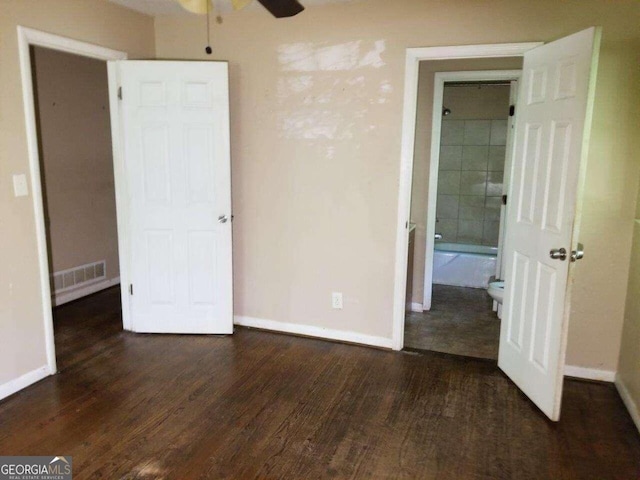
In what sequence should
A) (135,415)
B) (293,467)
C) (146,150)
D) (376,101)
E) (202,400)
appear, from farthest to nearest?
(146,150), (376,101), (202,400), (135,415), (293,467)

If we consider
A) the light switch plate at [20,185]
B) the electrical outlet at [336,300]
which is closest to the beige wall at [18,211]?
the light switch plate at [20,185]

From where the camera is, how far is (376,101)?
3113mm

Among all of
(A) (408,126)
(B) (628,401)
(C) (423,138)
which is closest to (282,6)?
(A) (408,126)

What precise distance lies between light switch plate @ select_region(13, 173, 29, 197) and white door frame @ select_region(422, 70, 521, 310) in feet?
9.54

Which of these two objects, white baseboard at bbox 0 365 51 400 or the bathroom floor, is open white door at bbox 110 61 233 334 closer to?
white baseboard at bbox 0 365 51 400

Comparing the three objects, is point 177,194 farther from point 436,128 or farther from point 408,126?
point 436,128

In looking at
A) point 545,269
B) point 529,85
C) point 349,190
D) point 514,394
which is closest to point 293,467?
point 514,394

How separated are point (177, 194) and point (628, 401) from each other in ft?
10.1

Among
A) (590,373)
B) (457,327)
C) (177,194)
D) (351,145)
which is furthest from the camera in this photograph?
(457,327)

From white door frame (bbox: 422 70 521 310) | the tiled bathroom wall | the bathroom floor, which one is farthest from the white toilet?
the tiled bathroom wall

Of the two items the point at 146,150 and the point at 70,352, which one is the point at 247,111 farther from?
the point at 70,352

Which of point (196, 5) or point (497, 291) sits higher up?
point (196, 5)

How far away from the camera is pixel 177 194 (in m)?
3.38

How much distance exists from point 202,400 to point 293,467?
2.55 feet
